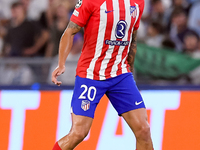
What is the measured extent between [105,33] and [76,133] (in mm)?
966

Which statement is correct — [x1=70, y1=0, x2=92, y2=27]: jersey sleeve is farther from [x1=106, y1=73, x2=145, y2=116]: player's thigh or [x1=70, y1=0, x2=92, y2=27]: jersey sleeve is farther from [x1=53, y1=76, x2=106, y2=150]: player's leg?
[x1=106, y1=73, x2=145, y2=116]: player's thigh

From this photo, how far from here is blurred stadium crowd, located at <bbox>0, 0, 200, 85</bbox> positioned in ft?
19.5

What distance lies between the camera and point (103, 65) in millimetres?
3752

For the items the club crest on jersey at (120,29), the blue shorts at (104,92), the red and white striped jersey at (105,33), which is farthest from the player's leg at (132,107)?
the club crest on jersey at (120,29)

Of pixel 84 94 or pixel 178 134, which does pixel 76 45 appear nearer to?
pixel 178 134

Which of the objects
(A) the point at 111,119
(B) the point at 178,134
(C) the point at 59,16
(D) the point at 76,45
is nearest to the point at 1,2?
(C) the point at 59,16

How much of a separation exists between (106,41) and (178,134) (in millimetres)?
1893

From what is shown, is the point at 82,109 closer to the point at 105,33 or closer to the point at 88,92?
the point at 88,92

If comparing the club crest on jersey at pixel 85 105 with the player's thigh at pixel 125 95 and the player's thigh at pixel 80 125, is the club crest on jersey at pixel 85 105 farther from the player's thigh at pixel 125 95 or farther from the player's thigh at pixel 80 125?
the player's thigh at pixel 125 95

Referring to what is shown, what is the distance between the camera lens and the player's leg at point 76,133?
140 inches

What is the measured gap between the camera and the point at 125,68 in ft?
12.7

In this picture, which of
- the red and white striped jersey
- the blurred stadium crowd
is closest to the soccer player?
the red and white striped jersey

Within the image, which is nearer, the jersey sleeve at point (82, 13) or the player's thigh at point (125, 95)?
the jersey sleeve at point (82, 13)

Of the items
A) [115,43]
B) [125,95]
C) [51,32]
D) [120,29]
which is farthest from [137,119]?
[51,32]
